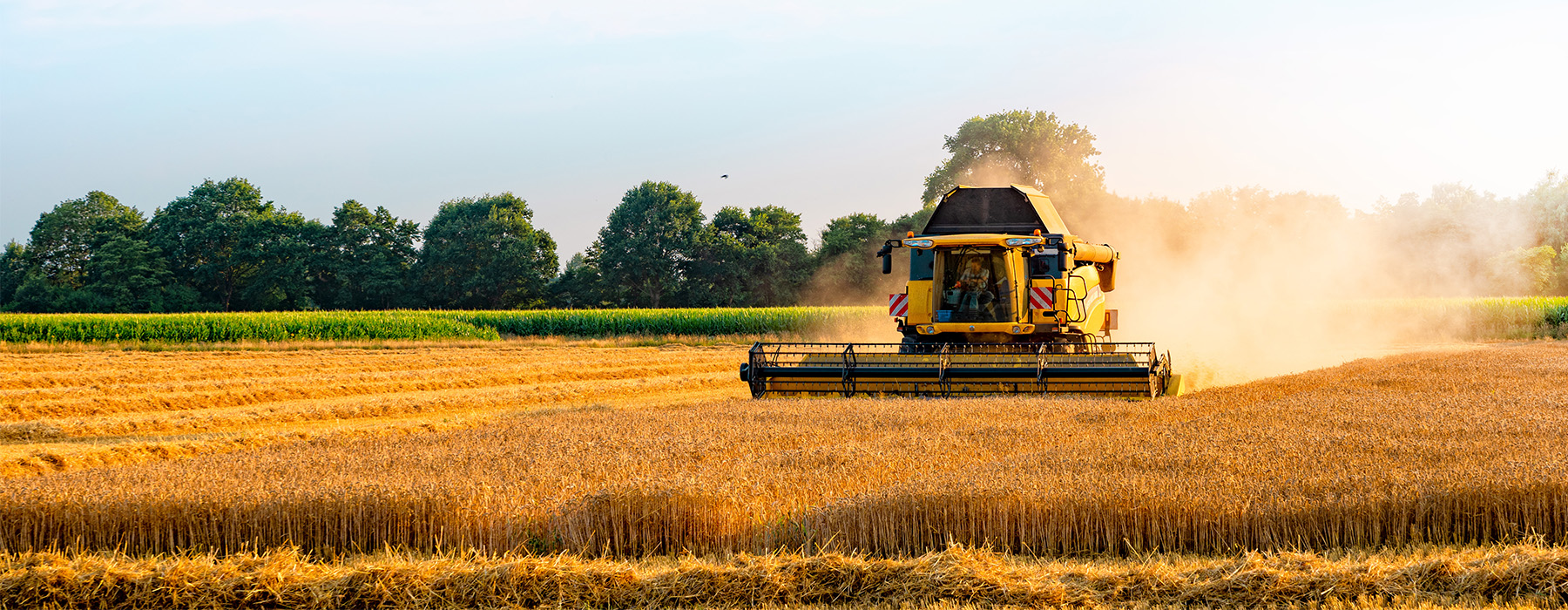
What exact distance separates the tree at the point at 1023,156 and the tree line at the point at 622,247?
3.9 inches

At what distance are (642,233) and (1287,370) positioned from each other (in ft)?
142

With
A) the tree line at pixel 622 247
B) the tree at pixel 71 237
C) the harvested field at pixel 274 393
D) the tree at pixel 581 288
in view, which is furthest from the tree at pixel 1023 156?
the tree at pixel 71 237

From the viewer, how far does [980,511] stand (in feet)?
19.4

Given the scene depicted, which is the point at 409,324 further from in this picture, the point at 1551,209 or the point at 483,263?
the point at 1551,209

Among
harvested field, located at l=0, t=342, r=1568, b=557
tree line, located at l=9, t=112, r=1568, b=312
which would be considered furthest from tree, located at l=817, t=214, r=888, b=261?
harvested field, located at l=0, t=342, r=1568, b=557

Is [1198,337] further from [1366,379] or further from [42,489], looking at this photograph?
[42,489]

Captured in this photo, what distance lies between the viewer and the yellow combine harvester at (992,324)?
12359 mm

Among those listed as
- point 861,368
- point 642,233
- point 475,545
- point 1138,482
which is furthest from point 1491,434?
point 642,233

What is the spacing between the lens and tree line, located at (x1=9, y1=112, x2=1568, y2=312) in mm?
53562

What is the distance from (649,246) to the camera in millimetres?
58906

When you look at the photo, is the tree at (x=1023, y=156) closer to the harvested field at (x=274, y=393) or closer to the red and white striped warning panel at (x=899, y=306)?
the harvested field at (x=274, y=393)

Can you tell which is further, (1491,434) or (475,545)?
(1491,434)

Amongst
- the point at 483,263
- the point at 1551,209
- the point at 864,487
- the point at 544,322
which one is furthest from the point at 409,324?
the point at 1551,209

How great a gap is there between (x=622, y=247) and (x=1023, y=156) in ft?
76.7
